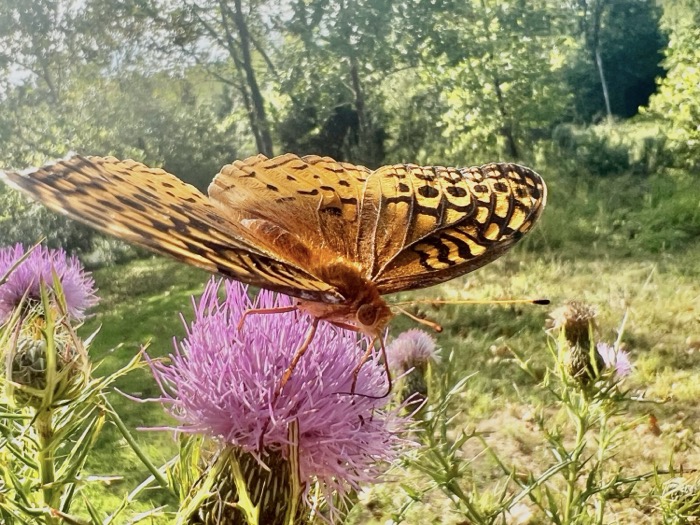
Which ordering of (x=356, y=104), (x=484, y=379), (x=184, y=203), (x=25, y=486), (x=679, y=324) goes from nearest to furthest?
(x=25, y=486)
(x=184, y=203)
(x=484, y=379)
(x=679, y=324)
(x=356, y=104)

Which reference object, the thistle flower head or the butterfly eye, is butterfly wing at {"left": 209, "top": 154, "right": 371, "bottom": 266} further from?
the thistle flower head

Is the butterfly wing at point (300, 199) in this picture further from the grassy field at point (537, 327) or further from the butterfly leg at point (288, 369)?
the grassy field at point (537, 327)

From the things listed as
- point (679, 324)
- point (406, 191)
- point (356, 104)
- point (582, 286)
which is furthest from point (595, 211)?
point (406, 191)

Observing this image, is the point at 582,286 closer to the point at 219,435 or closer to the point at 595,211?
the point at 595,211

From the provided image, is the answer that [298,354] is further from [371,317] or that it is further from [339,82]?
[339,82]

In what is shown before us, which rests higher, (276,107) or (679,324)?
(276,107)

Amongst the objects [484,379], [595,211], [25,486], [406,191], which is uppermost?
[406,191]

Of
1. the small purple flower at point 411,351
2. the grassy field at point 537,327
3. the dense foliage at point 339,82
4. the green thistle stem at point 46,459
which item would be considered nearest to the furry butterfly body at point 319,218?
the green thistle stem at point 46,459

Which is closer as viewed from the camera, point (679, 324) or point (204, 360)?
point (204, 360)
